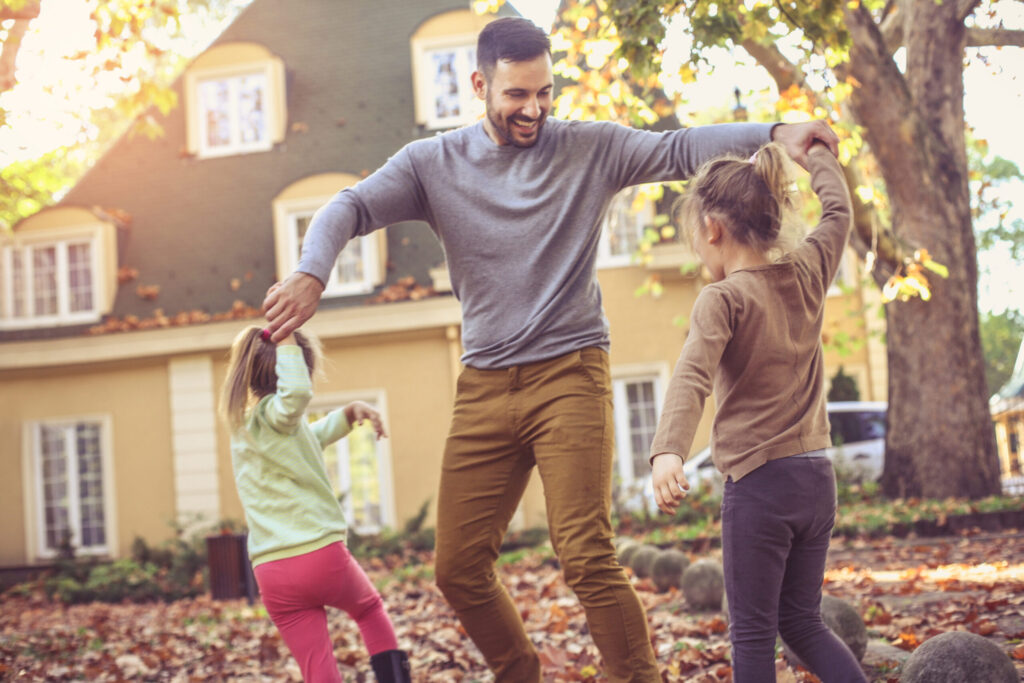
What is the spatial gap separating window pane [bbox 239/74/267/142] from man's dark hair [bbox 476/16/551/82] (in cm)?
1561

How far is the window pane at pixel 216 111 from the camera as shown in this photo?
18156mm

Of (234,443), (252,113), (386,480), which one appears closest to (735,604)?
(234,443)

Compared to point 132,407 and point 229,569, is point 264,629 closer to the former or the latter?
point 229,569

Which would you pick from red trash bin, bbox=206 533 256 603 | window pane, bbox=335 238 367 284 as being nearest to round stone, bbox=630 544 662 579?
red trash bin, bbox=206 533 256 603

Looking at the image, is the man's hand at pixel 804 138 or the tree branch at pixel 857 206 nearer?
the man's hand at pixel 804 138

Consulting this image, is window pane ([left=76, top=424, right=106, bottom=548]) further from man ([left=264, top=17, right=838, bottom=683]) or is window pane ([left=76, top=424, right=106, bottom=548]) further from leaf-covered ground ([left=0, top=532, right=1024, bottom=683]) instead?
man ([left=264, top=17, right=838, bottom=683])

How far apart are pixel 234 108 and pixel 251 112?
1.02ft

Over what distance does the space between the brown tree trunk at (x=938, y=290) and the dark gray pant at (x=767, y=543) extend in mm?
9123

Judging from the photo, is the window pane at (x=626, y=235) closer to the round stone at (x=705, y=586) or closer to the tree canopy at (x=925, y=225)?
the tree canopy at (x=925, y=225)

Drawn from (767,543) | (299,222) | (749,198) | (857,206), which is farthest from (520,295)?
(299,222)

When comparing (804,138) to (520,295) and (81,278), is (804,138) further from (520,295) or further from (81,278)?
(81,278)

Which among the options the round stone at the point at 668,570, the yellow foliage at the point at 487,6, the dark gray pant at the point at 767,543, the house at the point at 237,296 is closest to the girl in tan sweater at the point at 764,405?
the dark gray pant at the point at 767,543

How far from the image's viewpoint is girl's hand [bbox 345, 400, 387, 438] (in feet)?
14.2

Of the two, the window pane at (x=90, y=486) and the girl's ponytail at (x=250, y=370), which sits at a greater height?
the girl's ponytail at (x=250, y=370)
